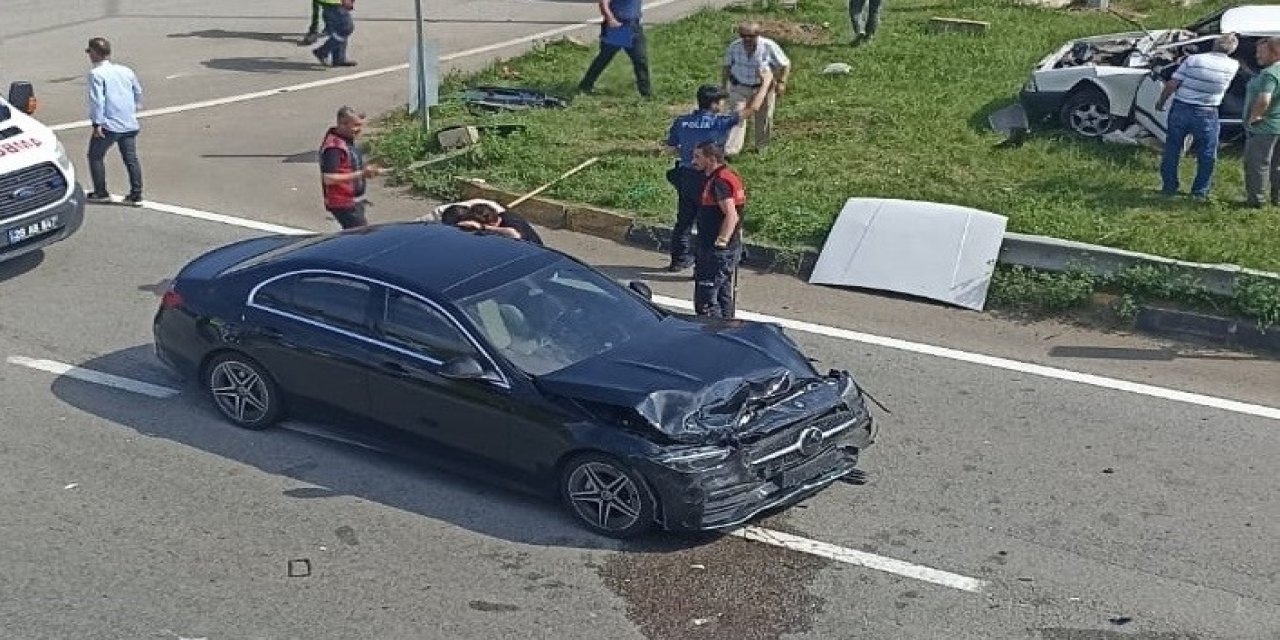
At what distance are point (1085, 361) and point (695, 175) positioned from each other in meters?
3.33

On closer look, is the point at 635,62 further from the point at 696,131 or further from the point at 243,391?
the point at 243,391

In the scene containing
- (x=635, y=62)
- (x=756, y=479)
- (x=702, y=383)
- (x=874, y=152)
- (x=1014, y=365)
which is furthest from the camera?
(x=635, y=62)

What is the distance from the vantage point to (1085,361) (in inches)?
458

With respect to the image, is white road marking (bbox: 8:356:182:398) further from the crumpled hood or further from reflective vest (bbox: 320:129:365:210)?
the crumpled hood

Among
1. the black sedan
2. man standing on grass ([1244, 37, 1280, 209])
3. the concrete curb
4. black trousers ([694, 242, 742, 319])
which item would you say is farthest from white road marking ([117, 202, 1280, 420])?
man standing on grass ([1244, 37, 1280, 209])

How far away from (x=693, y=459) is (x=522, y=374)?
3.75 ft

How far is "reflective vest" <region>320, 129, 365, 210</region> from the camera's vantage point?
12.4 m

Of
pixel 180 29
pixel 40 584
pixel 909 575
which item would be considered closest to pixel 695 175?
pixel 909 575

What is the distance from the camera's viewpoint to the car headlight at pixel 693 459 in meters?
8.34

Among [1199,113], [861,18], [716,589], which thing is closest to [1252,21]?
[1199,113]

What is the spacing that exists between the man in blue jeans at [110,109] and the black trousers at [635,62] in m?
5.98

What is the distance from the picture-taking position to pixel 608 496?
8625 millimetres

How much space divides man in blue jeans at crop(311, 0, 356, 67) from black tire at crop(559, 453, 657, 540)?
46.8 ft

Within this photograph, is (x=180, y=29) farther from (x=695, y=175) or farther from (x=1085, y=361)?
(x=1085, y=361)
